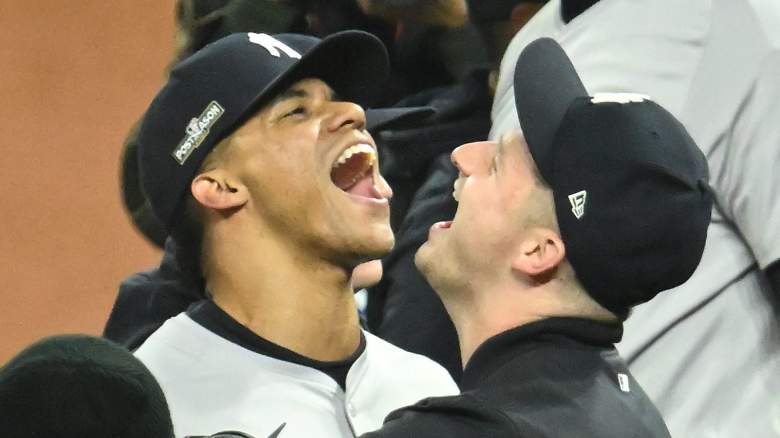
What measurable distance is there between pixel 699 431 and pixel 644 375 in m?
0.09

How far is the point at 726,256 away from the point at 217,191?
591 mm

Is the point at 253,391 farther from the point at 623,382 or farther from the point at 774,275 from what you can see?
the point at 774,275

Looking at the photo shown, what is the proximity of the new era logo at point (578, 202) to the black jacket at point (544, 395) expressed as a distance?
0.35 feet

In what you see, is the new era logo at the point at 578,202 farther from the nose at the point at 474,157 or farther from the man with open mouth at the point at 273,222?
the man with open mouth at the point at 273,222

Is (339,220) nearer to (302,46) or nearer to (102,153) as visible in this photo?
(302,46)

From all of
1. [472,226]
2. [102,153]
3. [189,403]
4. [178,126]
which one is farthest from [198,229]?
[102,153]

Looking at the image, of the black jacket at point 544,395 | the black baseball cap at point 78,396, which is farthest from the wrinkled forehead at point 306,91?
the black baseball cap at point 78,396

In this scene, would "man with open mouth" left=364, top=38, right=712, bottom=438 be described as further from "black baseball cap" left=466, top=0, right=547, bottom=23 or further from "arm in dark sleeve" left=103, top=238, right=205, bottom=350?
"black baseball cap" left=466, top=0, right=547, bottom=23

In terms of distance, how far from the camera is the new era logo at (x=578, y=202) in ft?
4.95

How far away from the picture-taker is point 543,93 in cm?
163

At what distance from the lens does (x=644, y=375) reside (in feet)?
5.86

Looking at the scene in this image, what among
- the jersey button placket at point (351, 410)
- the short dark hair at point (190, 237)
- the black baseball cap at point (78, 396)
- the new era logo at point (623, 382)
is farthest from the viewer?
the short dark hair at point (190, 237)

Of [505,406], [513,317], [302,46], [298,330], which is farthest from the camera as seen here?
[302,46]

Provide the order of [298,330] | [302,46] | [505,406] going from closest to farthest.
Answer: [505,406], [298,330], [302,46]
